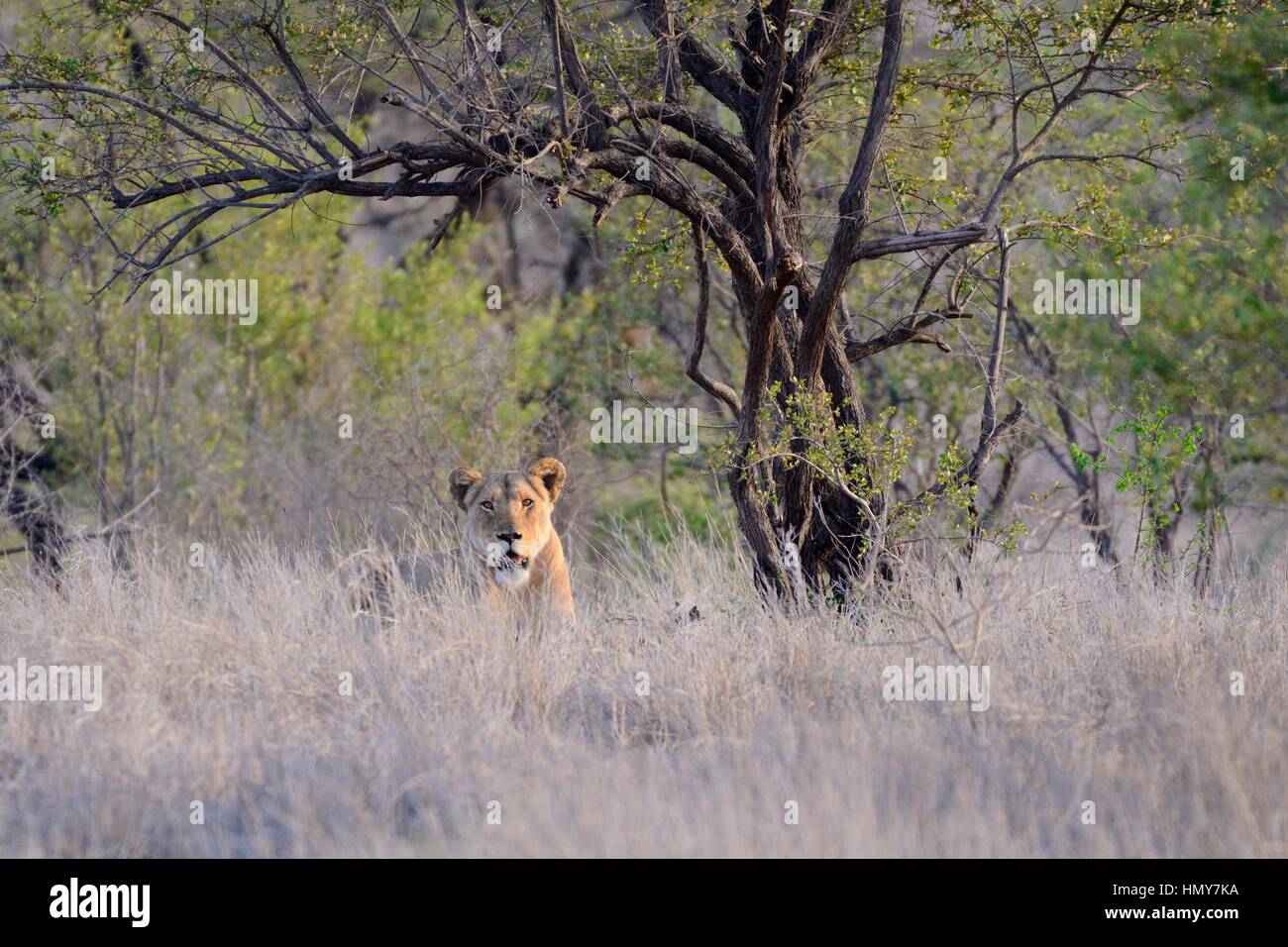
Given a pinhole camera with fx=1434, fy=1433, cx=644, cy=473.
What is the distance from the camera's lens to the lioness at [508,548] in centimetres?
783

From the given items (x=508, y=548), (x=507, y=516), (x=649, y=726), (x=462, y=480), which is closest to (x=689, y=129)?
(x=462, y=480)

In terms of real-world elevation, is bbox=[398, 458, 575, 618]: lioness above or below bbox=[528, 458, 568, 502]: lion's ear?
below

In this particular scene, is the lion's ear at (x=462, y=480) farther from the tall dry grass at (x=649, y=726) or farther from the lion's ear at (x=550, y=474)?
the tall dry grass at (x=649, y=726)

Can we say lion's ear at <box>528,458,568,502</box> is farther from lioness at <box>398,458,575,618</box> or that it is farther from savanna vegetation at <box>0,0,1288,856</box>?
savanna vegetation at <box>0,0,1288,856</box>

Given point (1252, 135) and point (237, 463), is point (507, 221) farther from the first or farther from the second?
point (1252, 135)

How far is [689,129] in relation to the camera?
8617 millimetres

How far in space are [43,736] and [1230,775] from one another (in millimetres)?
4921

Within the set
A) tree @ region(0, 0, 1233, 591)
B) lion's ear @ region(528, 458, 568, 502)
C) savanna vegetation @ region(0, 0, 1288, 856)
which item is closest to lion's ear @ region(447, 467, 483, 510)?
lion's ear @ region(528, 458, 568, 502)

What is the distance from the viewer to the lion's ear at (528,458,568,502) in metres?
8.39

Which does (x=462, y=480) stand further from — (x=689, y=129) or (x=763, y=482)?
(x=689, y=129)

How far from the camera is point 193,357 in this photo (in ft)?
61.0

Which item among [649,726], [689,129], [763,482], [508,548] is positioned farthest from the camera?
[763,482]

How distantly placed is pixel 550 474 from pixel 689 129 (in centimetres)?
224

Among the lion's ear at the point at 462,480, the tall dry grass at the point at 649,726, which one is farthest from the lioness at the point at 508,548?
the tall dry grass at the point at 649,726
